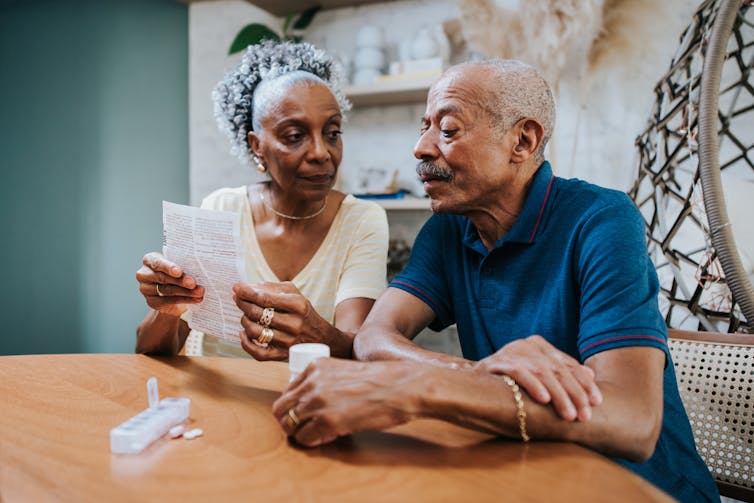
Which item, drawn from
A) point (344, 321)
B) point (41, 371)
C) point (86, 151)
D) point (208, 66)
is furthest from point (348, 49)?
point (41, 371)

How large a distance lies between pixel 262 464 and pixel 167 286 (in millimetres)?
699

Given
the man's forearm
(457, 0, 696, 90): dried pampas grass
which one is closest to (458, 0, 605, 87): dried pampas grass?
(457, 0, 696, 90): dried pampas grass

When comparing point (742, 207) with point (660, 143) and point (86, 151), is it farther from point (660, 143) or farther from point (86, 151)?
point (86, 151)

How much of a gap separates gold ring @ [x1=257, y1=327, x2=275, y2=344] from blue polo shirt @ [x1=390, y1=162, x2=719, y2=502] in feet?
1.25

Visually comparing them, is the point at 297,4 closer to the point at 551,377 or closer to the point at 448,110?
the point at 448,110

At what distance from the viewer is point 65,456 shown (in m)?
0.81

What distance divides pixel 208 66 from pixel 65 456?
3203 millimetres

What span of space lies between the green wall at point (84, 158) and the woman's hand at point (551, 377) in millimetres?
3263

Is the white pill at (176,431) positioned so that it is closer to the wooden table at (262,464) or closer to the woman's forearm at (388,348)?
the wooden table at (262,464)

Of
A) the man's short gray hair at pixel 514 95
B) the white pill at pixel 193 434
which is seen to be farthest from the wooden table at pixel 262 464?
the man's short gray hair at pixel 514 95

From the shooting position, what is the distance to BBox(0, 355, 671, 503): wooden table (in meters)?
0.71

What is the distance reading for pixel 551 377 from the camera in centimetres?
87

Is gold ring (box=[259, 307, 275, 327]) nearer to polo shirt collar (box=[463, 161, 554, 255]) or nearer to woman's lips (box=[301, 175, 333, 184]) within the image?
polo shirt collar (box=[463, 161, 554, 255])

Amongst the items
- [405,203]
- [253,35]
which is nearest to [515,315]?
[405,203]
